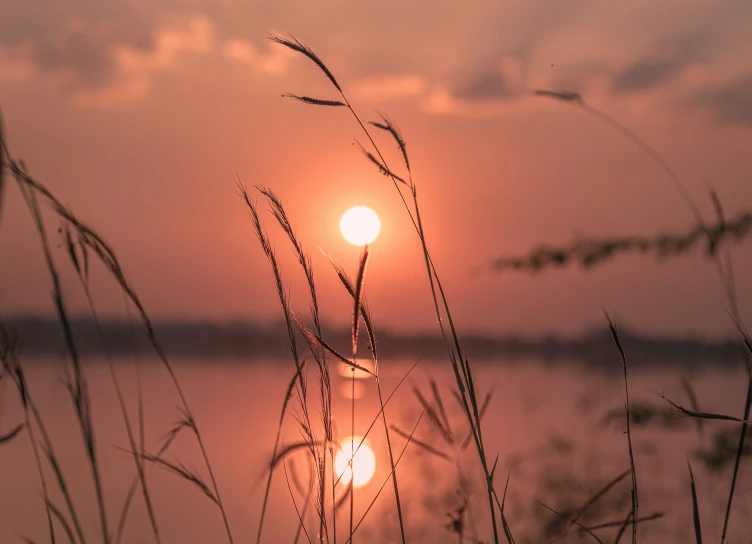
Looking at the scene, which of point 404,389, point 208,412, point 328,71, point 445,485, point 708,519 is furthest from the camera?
point 404,389

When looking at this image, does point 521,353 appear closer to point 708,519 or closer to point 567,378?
point 567,378

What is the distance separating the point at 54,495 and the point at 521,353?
82.1ft

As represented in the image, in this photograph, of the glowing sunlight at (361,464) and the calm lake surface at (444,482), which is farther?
the glowing sunlight at (361,464)

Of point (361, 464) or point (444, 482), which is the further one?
point (361, 464)

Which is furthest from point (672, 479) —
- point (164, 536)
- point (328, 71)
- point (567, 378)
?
point (567, 378)

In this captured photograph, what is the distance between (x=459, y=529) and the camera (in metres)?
1.65

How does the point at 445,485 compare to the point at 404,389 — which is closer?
the point at 445,485

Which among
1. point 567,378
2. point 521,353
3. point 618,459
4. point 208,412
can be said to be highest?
point 521,353

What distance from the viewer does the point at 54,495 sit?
4.17m

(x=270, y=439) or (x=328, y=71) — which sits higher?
(x=270, y=439)

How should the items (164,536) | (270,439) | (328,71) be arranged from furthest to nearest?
(270,439), (164,536), (328,71)

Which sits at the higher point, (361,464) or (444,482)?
(361,464)

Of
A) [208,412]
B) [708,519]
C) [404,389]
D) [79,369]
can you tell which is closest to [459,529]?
[79,369]

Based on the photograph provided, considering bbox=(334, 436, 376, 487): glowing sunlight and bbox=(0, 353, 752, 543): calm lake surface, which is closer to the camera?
bbox=(0, 353, 752, 543): calm lake surface
